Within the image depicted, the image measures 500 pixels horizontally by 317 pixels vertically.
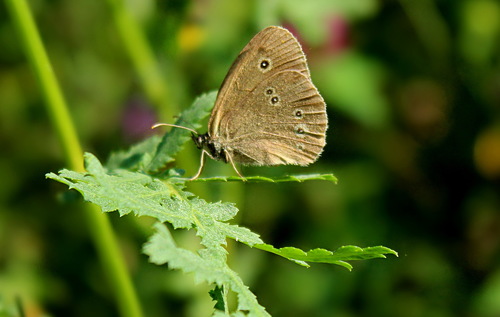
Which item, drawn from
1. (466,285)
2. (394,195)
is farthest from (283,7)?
(466,285)

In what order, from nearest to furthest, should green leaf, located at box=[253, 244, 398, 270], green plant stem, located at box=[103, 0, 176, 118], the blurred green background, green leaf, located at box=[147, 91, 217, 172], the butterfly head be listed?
green leaf, located at box=[253, 244, 398, 270]
green leaf, located at box=[147, 91, 217, 172]
the butterfly head
green plant stem, located at box=[103, 0, 176, 118]
the blurred green background

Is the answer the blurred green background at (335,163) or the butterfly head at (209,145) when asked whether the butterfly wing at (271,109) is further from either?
the blurred green background at (335,163)

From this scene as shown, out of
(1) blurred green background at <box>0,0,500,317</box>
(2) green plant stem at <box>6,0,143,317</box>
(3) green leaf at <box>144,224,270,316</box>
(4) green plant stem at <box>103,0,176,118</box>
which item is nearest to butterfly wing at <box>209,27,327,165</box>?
(2) green plant stem at <box>6,0,143,317</box>

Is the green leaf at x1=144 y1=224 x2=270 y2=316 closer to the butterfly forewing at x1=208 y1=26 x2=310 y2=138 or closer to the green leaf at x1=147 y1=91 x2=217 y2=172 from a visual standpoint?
the green leaf at x1=147 y1=91 x2=217 y2=172

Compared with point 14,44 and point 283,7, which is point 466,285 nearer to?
point 283,7

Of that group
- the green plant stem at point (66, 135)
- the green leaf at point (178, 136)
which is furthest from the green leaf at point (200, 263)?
the green plant stem at point (66, 135)

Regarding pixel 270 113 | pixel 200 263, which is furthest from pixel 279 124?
pixel 200 263

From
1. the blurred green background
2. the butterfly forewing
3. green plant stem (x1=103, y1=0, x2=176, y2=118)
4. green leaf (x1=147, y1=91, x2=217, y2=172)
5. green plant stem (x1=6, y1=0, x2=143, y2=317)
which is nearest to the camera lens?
green leaf (x1=147, y1=91, x2=217, y2=172)
